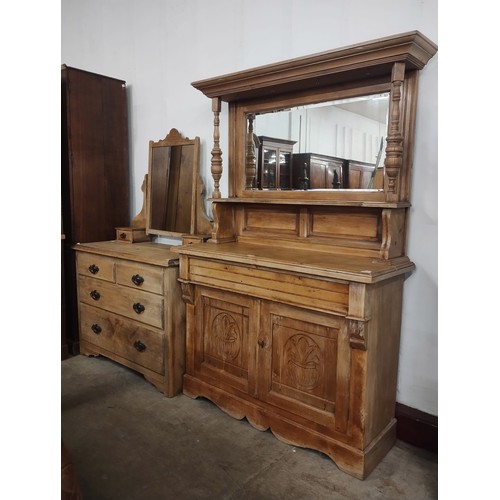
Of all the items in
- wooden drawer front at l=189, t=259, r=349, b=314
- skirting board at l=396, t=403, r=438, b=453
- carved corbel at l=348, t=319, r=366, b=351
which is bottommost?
skirting board at l=396, t=403, r=438, b=453

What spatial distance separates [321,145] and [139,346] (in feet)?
5.39

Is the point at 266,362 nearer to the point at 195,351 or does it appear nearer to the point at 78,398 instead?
the point at 195,351

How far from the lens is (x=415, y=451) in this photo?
6.79 ft

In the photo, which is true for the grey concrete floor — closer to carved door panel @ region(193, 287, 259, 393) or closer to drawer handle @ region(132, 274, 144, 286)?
carved door panel @ region(193, 287, 259, 393)

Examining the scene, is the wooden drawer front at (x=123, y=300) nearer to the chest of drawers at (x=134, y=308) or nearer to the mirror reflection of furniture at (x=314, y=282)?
the chest of drawers at (x=134, y=308)

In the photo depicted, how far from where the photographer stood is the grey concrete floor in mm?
1780

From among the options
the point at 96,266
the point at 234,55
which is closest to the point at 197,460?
the point at 96,266

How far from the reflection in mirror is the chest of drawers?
32.0 inches

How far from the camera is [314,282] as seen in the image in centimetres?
187

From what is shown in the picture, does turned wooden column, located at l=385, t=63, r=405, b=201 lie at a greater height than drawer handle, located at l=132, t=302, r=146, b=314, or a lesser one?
greater

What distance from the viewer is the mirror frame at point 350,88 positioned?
180cm

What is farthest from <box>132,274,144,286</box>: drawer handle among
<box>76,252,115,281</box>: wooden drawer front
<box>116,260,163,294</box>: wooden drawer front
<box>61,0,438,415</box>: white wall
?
<box>61,0,438,415</box>: white wall

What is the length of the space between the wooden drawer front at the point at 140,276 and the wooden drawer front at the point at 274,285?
250 mm

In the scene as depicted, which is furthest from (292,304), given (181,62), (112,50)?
(112,50)
